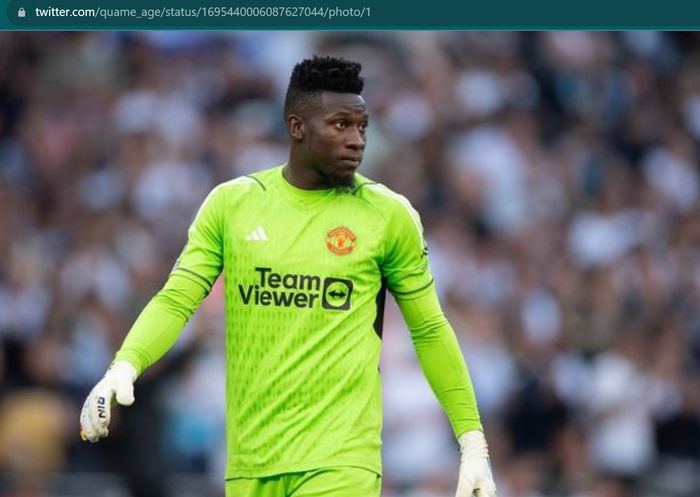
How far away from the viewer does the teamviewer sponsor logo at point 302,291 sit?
6020 millimetres

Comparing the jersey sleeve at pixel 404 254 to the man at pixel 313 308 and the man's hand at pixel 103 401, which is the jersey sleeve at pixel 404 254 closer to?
the man at pixel 313 308

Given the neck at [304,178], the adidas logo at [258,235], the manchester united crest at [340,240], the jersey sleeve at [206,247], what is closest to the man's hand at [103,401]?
the jersey sleeve at [206,247]

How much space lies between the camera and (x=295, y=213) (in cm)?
615

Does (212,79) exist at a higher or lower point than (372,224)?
higher

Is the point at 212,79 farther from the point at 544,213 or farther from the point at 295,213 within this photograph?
the point at 295,213

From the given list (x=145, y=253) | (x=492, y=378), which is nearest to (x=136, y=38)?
(x=145, y=253)

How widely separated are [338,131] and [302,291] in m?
0.64

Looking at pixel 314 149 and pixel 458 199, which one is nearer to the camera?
pixel 314 149

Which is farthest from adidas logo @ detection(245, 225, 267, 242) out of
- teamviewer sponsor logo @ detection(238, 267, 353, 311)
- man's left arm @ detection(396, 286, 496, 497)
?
man's left arm @ detection(396, 286, 496, 497)

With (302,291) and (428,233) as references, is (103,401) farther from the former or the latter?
(428,233)

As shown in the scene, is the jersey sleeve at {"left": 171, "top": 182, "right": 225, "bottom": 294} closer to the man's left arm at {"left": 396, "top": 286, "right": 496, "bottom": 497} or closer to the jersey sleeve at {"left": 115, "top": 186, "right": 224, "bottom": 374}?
the jersey sleeve at {"left": 115, "top": 186, "right": 224, "bottom": 374}

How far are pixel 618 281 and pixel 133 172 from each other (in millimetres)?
3967

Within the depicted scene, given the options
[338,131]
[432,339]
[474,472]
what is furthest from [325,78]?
[474,472]

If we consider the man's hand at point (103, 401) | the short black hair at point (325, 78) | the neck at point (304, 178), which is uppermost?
the short black hair at point (325, 78)
